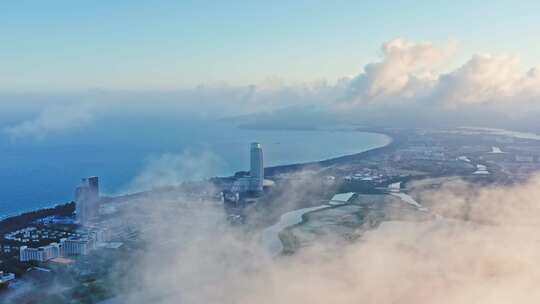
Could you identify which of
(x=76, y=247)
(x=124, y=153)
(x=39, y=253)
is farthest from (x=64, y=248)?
(x=124, y=153)

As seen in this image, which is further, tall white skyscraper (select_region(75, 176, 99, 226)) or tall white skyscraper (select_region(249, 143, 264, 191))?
tall white skyscraper (select_region(249, 143, 264, 191))

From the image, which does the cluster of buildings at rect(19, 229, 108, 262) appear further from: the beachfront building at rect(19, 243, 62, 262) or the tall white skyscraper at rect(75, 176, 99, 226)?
the tall white skyscraper at rect(75, 176, 99, 226)

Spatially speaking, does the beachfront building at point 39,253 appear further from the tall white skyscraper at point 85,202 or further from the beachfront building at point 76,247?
the tall white skyscraper at point 85,202

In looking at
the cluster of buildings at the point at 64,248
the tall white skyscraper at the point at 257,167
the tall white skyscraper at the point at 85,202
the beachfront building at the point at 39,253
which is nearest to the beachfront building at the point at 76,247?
the cluster of buildings at the point at 64,248

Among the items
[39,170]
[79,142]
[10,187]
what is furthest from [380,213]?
[79,142]

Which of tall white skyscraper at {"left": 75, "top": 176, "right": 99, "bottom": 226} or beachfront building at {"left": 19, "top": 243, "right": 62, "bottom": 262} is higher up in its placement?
tall white skyscraper at {"left": 75, "top": 176, "right": 99, "bottom": 226}

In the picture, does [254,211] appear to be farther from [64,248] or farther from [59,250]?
[59,250]

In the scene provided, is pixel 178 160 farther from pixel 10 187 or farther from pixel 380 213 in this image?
pixel 380 213

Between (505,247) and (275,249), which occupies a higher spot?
(505,247)

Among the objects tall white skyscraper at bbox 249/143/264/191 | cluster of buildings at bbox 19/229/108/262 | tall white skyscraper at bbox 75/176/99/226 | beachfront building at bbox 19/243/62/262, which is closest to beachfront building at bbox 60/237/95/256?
cluster of buildings at bbox 19/229/108/262
